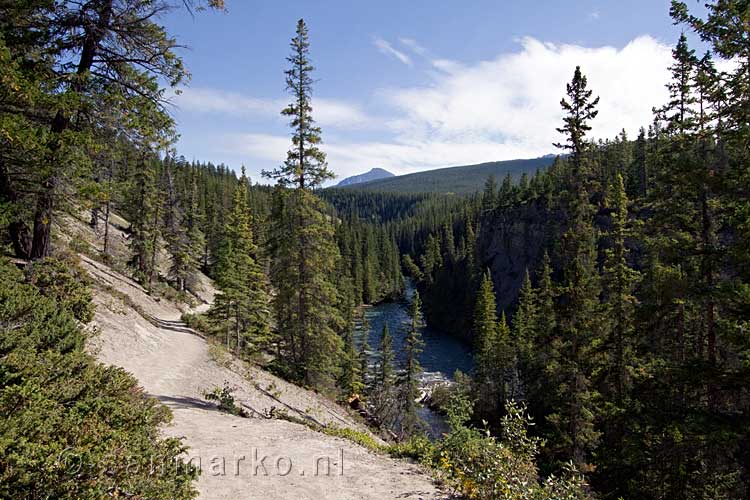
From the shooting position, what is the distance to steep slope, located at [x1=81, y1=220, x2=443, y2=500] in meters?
7.45

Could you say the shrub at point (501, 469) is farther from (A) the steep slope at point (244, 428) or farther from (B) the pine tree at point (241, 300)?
(B) the pine tree at point (241, 300)

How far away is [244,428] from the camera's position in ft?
34.4

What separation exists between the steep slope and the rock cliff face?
178 feet

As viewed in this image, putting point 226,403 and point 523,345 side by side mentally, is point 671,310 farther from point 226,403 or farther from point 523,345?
point 523,345

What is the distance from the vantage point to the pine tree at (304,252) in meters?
20.4

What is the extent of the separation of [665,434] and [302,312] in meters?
14.8

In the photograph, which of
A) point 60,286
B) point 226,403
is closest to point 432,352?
point 226,403

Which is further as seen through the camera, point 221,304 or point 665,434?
point 221,304

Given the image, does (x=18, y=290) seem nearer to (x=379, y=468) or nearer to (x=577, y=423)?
(x=379, y=468)

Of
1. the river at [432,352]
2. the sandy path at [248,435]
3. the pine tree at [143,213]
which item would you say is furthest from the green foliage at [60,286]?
the river at [432,352]

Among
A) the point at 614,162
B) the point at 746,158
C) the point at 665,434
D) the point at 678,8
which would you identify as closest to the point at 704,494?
the point at 665,434

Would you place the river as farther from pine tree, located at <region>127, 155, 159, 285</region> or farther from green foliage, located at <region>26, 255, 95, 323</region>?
green foliage, located at <region>26, 255, 95, 323</region>

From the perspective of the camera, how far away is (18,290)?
7664mm

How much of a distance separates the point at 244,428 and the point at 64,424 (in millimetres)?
5927
